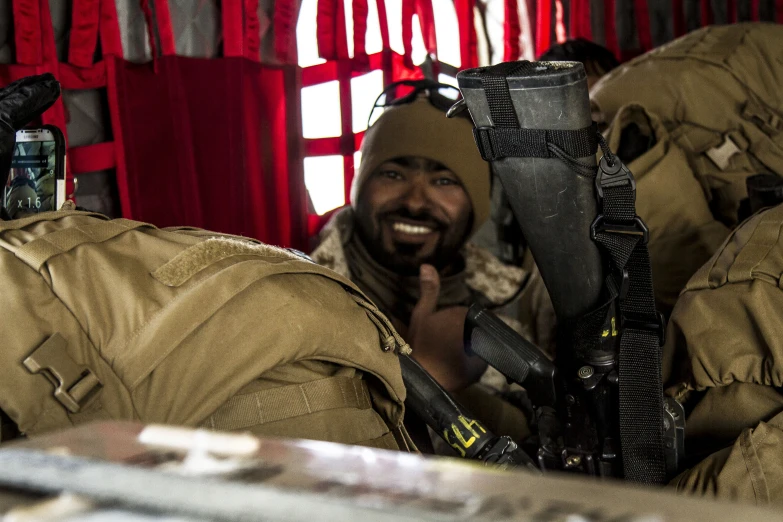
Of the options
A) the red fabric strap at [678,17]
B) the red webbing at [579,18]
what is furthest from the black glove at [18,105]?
the red fabric strap at [678,17]

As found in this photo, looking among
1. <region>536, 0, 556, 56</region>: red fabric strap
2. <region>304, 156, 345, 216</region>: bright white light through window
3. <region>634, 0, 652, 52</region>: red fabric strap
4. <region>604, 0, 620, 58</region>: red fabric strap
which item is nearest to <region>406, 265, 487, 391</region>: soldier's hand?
<region>304, 156, 345, 216</region>: bright white light through window

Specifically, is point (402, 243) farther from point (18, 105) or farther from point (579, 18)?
point (579, 18)

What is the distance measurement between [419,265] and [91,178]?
2.36 ft

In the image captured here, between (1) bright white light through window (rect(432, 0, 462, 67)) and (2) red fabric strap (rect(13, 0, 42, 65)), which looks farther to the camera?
(1) bright white light through window (rect(432, 0, 462, 67))

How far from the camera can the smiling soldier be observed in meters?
1.92

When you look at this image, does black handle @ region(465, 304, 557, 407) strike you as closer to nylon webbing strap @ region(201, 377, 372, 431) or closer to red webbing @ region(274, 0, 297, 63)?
nylon webbing strap @ region(201, 377, 372, 431)

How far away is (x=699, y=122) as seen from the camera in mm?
2072

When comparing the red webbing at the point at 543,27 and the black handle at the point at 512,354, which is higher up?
the red webbing at the point at 543,27

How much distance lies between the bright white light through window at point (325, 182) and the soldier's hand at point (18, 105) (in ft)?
3.28

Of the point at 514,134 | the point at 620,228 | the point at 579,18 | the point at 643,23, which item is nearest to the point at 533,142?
the point at 514,134

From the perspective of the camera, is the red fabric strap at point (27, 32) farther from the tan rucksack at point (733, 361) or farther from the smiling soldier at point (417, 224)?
the tan rucksack at point (733, 361)

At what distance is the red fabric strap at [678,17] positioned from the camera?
2.92m

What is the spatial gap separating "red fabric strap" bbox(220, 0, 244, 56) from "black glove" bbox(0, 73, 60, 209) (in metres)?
0.76

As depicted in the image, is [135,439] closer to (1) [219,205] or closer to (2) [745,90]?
(1) [219,205]
